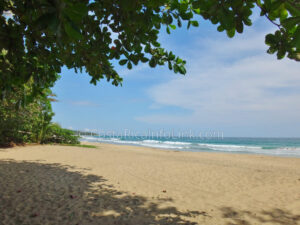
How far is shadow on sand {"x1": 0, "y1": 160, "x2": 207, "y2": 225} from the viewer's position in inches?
125

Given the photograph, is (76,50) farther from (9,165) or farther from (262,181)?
(262,181)

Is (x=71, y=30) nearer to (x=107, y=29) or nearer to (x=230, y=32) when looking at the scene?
(x=230, y=32)

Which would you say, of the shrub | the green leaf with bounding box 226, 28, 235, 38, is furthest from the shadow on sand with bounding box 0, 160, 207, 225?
the shrub

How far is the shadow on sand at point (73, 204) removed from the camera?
3178 mm

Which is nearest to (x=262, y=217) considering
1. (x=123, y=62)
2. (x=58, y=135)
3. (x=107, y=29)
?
(x=123, y=62)

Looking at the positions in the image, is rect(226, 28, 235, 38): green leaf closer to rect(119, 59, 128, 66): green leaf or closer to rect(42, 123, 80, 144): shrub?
rect(119, 59, 128, 66): green leaf

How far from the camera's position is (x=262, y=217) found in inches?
143

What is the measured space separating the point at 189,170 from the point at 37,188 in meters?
5.18

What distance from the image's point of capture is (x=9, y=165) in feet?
21.0

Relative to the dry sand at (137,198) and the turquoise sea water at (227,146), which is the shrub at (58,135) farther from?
the dry sand at (137,198)

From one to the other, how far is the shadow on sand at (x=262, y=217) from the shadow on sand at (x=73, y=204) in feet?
1.76

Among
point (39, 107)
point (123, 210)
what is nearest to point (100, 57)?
point (123, 210)

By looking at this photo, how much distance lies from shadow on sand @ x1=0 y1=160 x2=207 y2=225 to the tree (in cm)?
196

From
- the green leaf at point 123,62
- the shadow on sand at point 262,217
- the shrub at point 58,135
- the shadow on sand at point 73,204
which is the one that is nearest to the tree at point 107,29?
the green leaf at point 123,62
